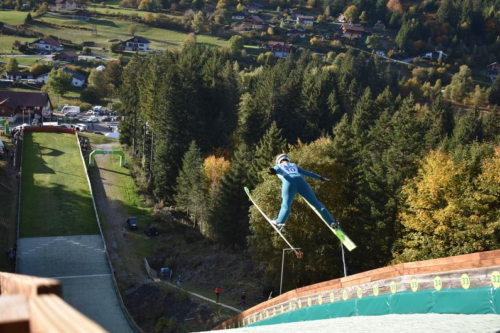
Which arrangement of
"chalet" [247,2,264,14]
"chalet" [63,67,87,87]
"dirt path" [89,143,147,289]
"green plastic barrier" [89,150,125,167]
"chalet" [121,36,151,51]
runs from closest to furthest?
"dirt path" [89,143,147,289]
"green plastic barrier" [89,150,125,167]
"chalet" [63,67,87,87]
"chalet" [121,36,151,51]
"chalet" [247,2,264,14]

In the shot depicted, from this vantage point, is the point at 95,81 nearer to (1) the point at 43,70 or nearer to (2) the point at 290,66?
(1) the point at 43,70

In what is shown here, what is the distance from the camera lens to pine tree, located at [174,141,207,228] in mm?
39062

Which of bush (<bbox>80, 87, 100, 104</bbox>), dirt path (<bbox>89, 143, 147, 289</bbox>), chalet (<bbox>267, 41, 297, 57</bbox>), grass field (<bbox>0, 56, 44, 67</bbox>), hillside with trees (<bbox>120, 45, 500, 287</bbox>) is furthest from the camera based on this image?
chalet (<bbox>267, 41, 297, 57</bbox>)

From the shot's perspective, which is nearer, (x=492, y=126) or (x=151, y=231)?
(x=151, y=231)

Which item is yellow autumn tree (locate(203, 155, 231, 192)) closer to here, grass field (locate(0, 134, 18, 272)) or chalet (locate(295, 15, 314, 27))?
grass field (locate(0, 134, 18, 272))

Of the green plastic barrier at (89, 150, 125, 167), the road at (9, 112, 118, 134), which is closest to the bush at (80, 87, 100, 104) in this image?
the road at (9, 112, 118, 134)

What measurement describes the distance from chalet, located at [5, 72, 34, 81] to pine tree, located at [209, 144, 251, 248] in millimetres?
68317

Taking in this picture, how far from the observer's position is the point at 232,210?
→ 3556cm

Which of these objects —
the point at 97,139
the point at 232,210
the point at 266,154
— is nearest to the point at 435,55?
the point at 97,139

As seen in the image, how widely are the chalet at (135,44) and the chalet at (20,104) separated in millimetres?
49460

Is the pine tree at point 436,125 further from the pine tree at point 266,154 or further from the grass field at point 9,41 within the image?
the grass field at point 9,41

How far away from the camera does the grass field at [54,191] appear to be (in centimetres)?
3678

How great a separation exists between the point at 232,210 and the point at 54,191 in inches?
669

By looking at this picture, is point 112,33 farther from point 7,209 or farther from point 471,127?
point 471,127
